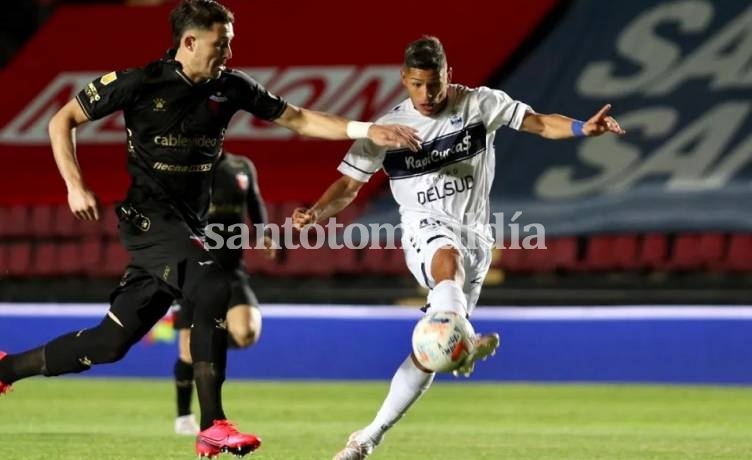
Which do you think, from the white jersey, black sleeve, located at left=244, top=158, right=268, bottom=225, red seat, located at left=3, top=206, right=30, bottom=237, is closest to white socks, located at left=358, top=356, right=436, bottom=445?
the white jersey

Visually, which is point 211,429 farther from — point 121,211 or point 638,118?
point 638,118

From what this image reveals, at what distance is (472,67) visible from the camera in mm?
13523

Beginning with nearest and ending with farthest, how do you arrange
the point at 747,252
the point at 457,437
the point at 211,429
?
the point at 211,429 < the point at 457,437 < the point at 747,252

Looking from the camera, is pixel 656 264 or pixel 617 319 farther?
pixel 656 264

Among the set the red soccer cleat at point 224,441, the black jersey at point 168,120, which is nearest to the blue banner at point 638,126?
the black jersey at point 168,120

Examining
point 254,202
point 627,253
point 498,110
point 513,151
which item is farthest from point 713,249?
point 498,110

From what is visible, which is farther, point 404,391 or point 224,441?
point 404,391

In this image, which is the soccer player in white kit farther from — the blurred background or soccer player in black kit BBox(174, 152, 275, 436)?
the blurred background

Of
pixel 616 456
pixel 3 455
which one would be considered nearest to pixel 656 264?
pixel 616 456

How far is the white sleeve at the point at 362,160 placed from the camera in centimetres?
613

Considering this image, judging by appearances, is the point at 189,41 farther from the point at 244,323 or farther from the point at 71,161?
the point at 244,323

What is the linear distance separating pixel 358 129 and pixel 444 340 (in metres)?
1.07

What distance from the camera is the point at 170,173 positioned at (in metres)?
5.79

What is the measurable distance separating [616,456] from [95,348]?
237cm
